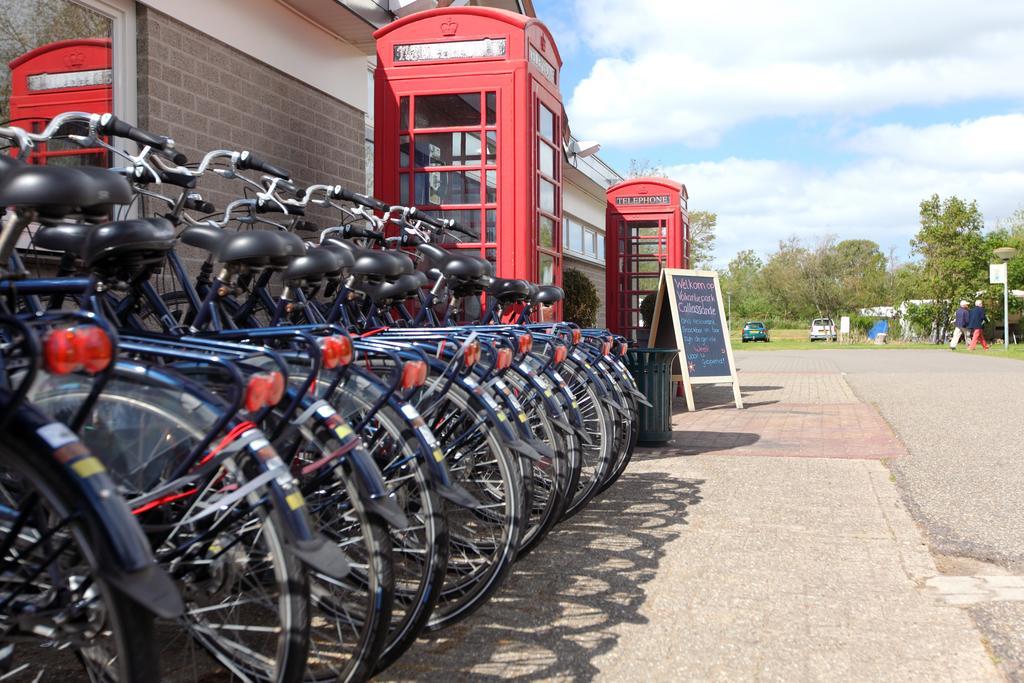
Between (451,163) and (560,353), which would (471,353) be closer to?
(560,353)

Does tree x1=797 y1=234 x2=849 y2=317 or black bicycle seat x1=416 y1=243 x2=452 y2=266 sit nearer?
black bicycle seat x1=416 y1=243 x2=452 y2=266

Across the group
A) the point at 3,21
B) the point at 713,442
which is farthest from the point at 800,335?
the point at 3,21

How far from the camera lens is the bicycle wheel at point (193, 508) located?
2117mm

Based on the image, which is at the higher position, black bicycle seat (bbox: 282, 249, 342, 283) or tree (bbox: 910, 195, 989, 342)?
tree (bbox: 910, 195, 989, 342)

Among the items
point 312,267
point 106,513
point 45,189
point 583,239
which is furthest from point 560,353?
point 583,239

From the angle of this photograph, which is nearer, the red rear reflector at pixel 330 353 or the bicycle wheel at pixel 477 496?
the red rear reflector at pixel 330 353

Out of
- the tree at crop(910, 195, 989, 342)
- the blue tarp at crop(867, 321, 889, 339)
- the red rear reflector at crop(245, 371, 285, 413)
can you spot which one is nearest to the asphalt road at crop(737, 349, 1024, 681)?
the red rear reflector at crop(245, 371, 285, 413)

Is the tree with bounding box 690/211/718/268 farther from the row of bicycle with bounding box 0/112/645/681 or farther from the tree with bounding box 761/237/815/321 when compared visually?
the row of bicycle with bounding box 0/112/645/681

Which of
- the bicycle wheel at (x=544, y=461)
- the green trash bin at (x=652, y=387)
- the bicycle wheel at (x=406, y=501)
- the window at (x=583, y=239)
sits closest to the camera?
the bicycle wheel at (x=406, y=501)

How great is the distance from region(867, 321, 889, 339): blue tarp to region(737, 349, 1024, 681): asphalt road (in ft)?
127

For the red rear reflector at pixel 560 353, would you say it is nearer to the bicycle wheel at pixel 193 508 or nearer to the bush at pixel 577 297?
the bicycle wheel at pixel 193 508

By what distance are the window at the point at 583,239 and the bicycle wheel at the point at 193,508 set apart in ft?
48.9

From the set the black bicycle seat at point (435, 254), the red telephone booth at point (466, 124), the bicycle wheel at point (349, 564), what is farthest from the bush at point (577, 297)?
the bicycle wheel at point (349, 564)

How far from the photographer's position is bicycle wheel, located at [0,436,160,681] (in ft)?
5.68
